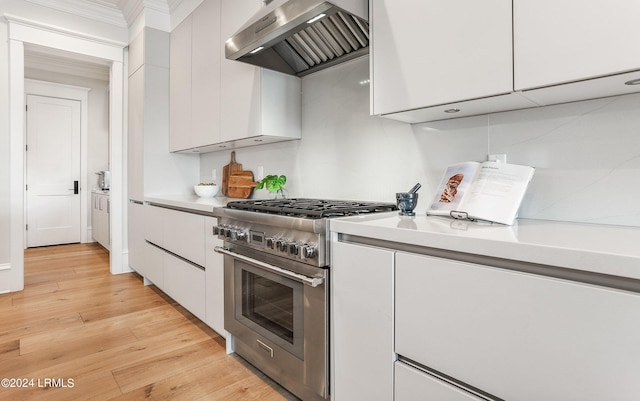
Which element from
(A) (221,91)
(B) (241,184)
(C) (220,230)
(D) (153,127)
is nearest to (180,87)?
(D) (153,127)

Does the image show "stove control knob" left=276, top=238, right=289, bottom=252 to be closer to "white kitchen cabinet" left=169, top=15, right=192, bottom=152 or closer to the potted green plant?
the potted green plant

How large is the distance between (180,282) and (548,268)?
2.42 m

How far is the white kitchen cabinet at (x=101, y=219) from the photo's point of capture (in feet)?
15.4

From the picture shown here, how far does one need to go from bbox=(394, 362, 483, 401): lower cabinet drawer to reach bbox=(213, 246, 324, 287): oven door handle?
41 centimetres

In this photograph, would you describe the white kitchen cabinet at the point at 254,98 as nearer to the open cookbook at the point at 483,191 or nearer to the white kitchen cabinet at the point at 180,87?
the white kitchen cabinet at the point at 180,87

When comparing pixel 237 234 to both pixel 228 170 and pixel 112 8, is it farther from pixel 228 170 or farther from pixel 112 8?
pixel 112 8

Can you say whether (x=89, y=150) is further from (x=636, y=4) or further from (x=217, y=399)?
(x=636, y=4)

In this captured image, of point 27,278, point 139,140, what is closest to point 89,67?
point 139,140

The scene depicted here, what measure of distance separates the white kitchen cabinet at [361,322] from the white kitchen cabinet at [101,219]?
407cm

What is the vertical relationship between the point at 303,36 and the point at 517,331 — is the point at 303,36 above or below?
above

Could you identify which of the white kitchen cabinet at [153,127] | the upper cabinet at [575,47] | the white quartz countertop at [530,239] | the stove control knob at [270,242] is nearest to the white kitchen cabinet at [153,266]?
→ the white kitchen cabinet at [153,127]

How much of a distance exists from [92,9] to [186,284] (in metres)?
3.09

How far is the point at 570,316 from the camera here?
0.79 m

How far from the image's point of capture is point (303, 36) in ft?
6.38
